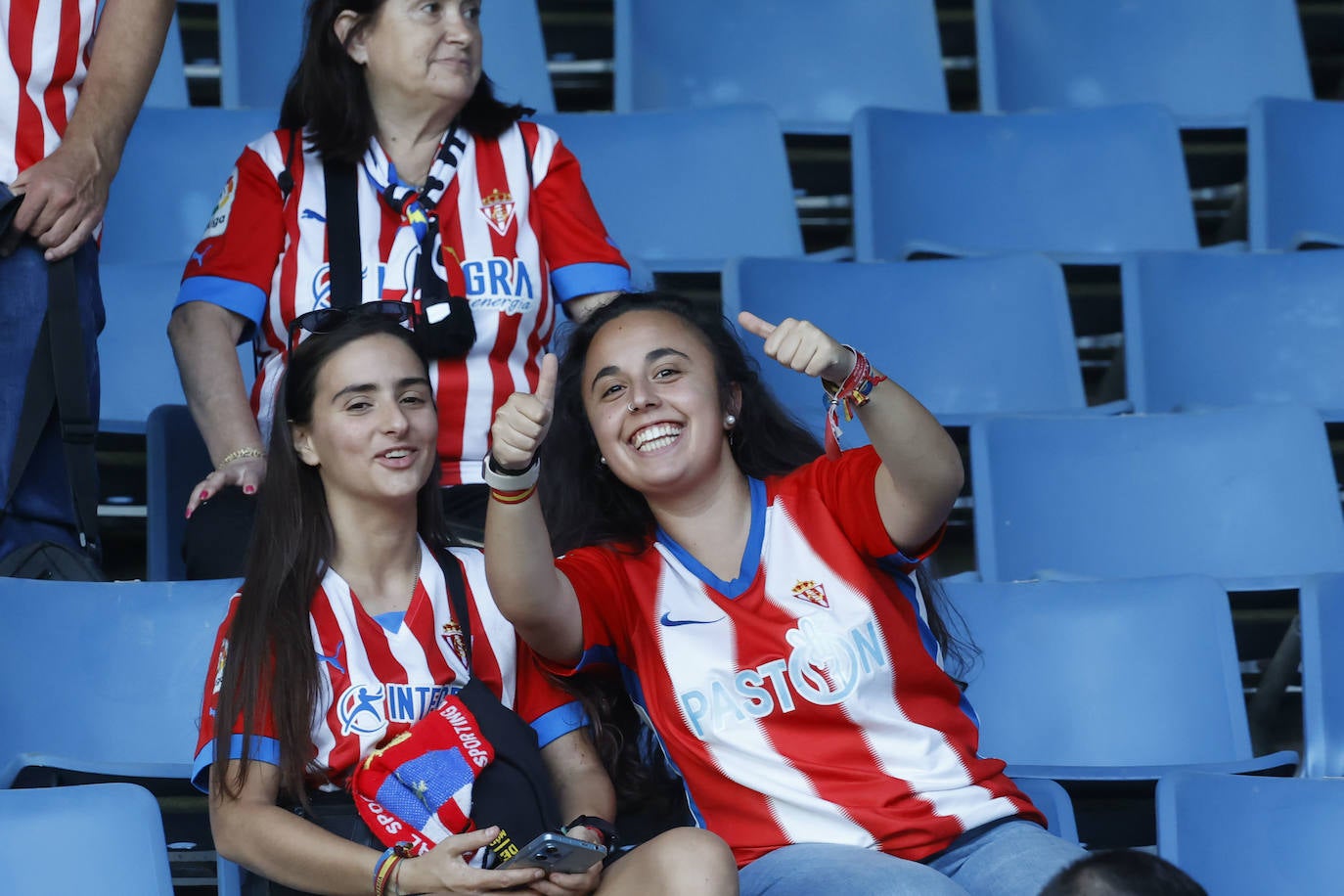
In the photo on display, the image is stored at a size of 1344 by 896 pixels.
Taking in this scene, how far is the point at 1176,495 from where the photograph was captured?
9.23 feet

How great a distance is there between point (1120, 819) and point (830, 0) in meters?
2.33

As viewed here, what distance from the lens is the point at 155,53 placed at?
241 centimetres

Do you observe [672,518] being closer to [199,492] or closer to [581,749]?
[581,749]

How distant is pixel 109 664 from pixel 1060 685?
124 centimetres

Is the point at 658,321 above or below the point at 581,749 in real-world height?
above

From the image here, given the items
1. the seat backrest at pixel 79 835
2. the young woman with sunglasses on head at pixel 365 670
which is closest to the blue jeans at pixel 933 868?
the young woman with sunglasses on head at pixel 365 670

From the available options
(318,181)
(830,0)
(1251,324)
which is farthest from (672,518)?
(830,0)

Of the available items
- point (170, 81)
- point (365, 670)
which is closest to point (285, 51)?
point (170, 81)

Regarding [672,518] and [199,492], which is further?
[199,492]

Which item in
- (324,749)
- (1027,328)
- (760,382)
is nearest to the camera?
(324,749)

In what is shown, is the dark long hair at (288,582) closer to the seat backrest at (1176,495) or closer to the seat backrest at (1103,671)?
the seat backrest at (1103,671)

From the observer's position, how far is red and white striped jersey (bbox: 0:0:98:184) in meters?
2.31

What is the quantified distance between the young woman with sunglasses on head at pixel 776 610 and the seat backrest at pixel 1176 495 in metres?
0.80

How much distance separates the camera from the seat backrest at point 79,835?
1729mm
